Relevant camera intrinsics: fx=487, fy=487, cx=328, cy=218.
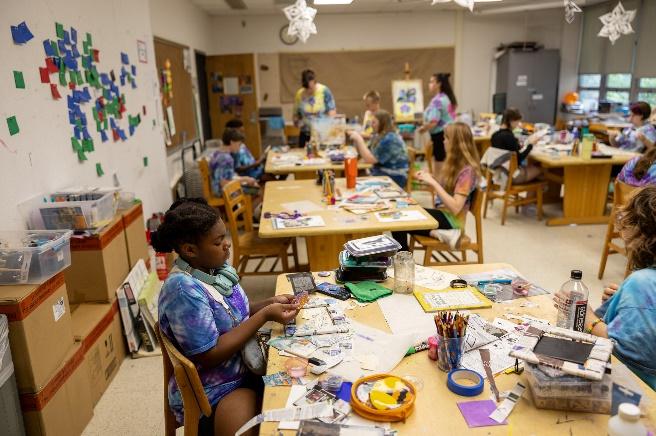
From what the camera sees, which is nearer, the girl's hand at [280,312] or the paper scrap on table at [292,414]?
the paper scrap on table at [292,414]

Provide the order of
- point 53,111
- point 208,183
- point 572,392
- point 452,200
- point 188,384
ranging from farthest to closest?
point 208,183 → point 452,200 → point 53,111 → point 188,384 → point 572,392

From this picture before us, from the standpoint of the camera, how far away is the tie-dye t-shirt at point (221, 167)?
193 inches

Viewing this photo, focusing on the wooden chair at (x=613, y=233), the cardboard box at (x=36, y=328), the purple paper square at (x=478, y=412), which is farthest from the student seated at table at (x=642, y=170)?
the cardboard box at (x=36, y=328)

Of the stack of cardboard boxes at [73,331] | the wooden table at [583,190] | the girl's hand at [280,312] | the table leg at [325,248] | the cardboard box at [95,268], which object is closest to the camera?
the girl's hand at [280,312]

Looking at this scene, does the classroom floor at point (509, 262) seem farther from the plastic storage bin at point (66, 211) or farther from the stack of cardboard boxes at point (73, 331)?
the plastic storage bin at point (66, 211)

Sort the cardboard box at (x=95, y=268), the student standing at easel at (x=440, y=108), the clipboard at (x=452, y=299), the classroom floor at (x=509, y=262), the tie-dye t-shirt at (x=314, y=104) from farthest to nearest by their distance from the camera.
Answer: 1. the tie-dye t-shirt at (x=314, y=104)
2. the student standing at easel at (x=440, y=108)
3. the cardboard box at (x=95, y=268)
4. the classroom floor at (x=509, y=262)
5. the clipboard at (x=452, y=299)

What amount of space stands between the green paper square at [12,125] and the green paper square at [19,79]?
0.60 ft

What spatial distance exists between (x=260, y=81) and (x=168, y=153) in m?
4.15

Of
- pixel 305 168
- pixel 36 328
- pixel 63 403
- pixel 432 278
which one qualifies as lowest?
pixel 63 403

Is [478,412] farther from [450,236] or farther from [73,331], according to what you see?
[450,236]

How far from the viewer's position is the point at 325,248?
3033 millimetres

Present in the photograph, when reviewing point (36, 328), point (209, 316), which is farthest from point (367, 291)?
point (36, 328)

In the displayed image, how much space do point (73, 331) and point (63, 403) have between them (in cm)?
39

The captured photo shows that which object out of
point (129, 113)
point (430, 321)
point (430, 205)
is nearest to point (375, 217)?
point (430, 321)
